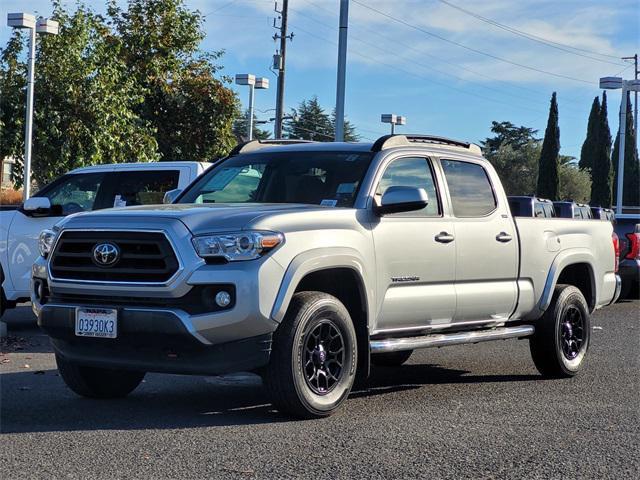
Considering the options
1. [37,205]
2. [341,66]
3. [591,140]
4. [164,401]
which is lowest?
[164,401]

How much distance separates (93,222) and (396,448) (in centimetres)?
245

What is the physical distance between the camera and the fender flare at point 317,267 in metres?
6.37

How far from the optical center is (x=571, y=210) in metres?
16.7

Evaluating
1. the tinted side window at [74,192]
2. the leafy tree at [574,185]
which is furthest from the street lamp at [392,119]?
the leafy tree at [574,185]

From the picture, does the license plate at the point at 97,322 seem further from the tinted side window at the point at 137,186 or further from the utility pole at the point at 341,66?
the utility pole at the point at 341,66

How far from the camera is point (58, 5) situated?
31.2 meters

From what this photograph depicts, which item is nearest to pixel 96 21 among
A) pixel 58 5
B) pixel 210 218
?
pixel 58 5

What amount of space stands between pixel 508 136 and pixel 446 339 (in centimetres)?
7606

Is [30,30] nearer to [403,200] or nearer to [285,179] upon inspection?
[285,179]

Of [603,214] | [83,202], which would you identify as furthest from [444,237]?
[603,214]

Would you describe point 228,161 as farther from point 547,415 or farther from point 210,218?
point 547,415

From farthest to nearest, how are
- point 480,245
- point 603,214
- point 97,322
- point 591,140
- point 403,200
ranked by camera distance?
point 591,140 < point 603,214 < point 480,245 < point 403,200 < point 97,322

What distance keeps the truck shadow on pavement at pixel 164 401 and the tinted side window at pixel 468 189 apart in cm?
146

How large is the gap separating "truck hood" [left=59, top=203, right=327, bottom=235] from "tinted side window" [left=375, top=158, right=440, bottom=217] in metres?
0.82
